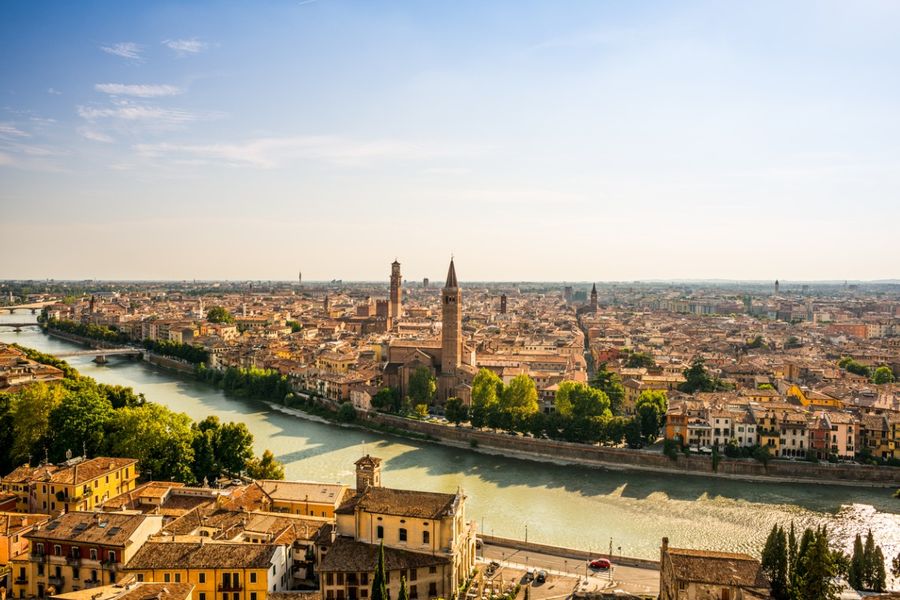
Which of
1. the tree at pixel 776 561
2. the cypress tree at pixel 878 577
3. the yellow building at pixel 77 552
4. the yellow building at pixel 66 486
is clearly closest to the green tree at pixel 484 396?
the yellow building at pixel 66 486

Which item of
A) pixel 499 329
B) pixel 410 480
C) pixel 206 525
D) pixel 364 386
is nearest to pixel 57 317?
pixel 499 329

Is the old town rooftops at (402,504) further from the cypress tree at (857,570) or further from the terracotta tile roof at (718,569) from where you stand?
the cypress tree at (857,570)

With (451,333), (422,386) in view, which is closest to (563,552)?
(422,386)

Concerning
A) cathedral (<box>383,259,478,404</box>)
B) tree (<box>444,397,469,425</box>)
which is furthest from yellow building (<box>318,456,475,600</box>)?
cathedral (<box>383,259,478,404</box>)

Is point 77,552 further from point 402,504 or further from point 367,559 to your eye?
point 402,504

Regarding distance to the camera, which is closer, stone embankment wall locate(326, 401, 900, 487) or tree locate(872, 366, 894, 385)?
stone embankment wall locate(326, 401, 900, 487)

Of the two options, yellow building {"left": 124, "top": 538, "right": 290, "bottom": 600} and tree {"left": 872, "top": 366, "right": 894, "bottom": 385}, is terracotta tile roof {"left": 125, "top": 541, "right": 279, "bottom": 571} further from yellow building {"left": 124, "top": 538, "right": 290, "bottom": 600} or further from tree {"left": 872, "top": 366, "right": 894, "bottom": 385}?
tree {"left": 872, "top": 366, "right": 894, "bottom": 385}
